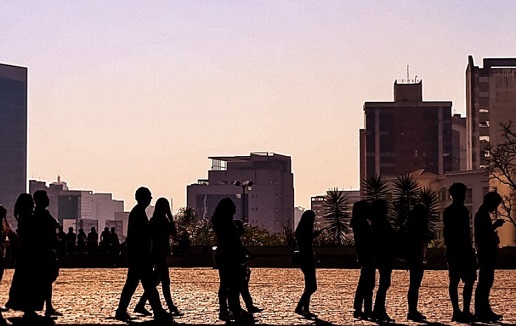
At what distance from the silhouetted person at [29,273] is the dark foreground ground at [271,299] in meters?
0.26

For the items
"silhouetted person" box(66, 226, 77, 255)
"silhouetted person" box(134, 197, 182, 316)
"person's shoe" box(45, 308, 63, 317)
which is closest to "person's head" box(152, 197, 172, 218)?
"silhouetted person" box(134, 197, 182, 316)

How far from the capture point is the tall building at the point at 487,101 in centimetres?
17500

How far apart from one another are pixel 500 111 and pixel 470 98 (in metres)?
12.0

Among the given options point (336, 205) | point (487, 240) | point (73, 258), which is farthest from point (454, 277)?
point (336, 205)

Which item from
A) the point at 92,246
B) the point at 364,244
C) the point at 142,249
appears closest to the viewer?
the point at 142,249

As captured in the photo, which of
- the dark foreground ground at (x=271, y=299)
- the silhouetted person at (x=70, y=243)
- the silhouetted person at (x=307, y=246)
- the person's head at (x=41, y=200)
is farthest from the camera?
the silhouetted person at (x=70, y=243)

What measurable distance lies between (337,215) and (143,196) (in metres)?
36.6

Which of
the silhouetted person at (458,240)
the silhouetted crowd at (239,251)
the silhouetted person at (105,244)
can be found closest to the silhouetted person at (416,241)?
the silhouetted crowd at (239,251)

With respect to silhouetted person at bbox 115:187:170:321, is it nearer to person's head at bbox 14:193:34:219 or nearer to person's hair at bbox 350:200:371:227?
person's head at bbox 14:193:34:219

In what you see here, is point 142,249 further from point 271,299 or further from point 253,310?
point 271,299

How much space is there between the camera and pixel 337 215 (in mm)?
52531

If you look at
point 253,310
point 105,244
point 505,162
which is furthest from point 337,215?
point 253,310

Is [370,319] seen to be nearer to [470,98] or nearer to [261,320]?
[261,320]

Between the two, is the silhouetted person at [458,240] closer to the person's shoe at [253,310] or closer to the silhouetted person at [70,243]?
the person's shoe at [253,310]
